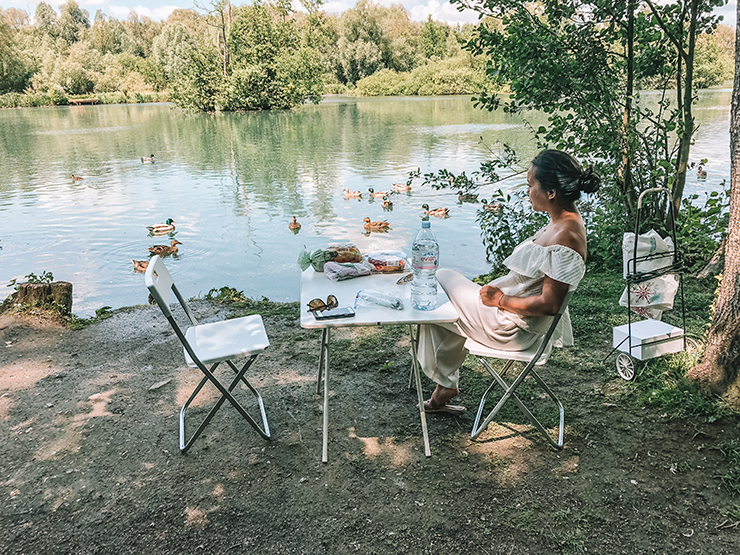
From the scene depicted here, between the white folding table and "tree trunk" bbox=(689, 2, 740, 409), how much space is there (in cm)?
153

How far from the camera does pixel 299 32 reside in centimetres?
4181

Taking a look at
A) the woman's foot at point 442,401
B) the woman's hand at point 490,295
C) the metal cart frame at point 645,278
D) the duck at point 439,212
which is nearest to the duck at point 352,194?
the duck at point 439,212

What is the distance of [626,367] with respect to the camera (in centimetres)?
350

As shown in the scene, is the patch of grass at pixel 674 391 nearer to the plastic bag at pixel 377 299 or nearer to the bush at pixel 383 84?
the plastic bag at pixel 377 299

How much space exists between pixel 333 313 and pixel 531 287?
105 cm

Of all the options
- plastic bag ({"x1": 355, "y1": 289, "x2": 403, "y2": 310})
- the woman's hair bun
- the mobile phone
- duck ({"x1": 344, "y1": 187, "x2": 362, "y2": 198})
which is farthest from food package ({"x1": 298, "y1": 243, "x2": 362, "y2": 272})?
duck ({"x1": 344, "y1": 187, "x2": 362, "y2": 198})

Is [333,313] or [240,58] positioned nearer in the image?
[333,313]

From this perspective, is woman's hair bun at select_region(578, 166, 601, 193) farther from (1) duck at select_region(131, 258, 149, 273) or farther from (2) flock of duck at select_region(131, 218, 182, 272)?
(1) duck at select_region(131, 258, 149, 273)

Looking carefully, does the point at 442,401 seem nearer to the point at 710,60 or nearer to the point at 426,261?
the point at 426,261

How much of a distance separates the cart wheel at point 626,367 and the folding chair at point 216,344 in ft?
7.45

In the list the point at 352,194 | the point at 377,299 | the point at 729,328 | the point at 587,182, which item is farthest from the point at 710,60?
the point at 377,299

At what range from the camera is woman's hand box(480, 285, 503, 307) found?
2.88 meters

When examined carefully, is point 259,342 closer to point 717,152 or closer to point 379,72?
point 717,152

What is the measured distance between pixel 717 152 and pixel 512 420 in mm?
16203
